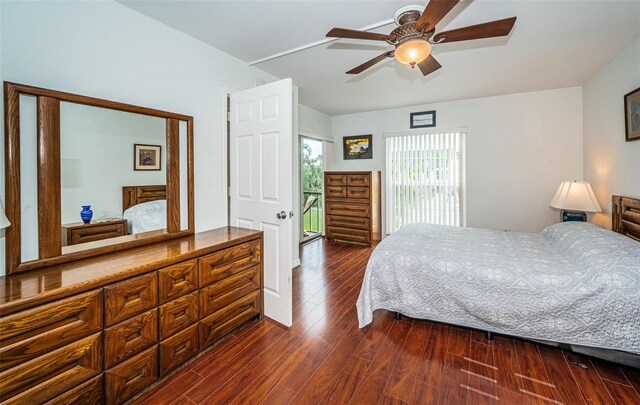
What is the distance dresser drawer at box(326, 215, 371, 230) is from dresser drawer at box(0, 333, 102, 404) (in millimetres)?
3919

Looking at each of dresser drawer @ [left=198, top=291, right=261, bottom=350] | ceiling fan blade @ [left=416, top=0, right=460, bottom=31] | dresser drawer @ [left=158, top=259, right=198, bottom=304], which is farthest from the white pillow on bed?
ceiling fan blade @ [left=416, top=0, right=460, bottom=31]

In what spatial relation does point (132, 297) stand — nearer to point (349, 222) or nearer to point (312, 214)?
point (349, 222)

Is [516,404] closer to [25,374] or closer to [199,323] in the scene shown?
[199,323]

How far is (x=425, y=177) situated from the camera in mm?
4801

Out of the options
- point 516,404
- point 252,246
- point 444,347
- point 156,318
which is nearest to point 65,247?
point 156,318

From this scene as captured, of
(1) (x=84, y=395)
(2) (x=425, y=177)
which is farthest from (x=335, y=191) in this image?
(1) (x=84, y=395)

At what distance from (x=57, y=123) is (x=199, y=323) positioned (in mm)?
1491

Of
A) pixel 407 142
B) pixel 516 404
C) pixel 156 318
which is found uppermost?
pixel 407 142

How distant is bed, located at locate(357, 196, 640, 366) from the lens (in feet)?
5.58

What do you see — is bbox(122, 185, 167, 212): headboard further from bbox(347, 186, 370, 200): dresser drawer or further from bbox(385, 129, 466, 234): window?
bbox(385, 129, 466, 234): window

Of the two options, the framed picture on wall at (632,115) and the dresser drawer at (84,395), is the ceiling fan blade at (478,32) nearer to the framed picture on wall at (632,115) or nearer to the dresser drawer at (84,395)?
the framed picture on wall at (632,115)

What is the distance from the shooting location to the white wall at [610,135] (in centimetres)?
258

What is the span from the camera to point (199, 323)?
A: 190cm

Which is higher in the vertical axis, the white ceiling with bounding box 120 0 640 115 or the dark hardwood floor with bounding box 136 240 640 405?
the white ceiling with bounding box 120 0 640 115
